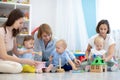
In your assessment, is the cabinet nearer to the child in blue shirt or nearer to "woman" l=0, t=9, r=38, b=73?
the child in blue shirt

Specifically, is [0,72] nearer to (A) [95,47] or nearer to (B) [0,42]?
(B) [0,42]

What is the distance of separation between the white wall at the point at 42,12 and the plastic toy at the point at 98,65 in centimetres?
193

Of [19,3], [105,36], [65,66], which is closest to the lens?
[65,66]

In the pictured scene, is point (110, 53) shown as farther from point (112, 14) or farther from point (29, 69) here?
point (112, 14)

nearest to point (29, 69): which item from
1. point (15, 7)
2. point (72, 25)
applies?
point (15, 7)

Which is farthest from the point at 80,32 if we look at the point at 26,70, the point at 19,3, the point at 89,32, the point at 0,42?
the point at 0,42

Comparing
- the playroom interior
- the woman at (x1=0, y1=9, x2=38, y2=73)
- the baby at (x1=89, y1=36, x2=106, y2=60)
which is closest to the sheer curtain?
the playroom interior

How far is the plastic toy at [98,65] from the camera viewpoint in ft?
8.71

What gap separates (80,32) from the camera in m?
4.24

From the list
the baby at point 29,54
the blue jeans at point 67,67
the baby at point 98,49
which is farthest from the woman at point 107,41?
the baby at point 29,54

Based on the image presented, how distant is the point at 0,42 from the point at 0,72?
0.29 meters

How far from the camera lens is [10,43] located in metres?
2.45

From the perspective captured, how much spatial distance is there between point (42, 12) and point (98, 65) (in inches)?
81.1

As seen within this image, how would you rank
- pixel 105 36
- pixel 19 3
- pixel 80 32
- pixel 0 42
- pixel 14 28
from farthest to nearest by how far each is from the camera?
1. pixel 80 32
2. pixel 19 3
3. pixel 105 36
4. pixel 14 28
5. pixel 0 42
